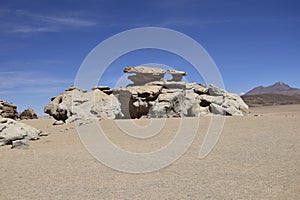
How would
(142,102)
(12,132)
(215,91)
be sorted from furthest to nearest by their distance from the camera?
(215,91)
(142,102)
(12,132)

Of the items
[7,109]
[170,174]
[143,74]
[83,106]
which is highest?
[143,74]

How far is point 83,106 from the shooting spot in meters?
23.1

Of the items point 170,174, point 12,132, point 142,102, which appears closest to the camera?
point 170,174

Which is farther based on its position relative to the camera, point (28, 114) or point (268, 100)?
point (268, 100)

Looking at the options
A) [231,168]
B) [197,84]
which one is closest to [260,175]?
[231,168]

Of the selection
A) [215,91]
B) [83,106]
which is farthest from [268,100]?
[83,106]

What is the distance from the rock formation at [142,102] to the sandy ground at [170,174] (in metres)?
10.5

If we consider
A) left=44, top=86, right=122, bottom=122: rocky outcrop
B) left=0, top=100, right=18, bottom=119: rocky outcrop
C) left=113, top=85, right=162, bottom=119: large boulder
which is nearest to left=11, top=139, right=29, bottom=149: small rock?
left=44, top=86, right=122, bottom=122: rocky outcrop

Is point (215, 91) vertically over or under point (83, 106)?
over

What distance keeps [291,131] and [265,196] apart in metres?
8.95

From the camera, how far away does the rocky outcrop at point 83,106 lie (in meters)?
22.5

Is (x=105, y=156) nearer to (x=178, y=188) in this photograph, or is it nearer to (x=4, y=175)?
(x=4, y=175)

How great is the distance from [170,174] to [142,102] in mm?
15675

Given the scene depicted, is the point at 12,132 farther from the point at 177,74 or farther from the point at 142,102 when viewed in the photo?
the point at 177,74
